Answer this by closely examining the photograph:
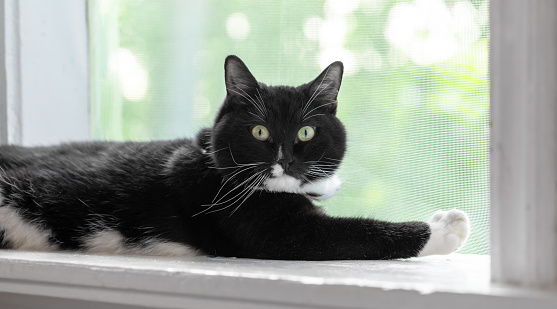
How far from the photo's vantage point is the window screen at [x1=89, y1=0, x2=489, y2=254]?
1.36 metres

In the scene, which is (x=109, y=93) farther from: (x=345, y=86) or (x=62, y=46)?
(x=345, y=86)

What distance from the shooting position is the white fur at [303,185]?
126 cm

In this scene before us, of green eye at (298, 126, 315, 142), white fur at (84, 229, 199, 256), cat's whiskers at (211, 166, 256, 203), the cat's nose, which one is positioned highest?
A: green eye at (298, 126, 315, 142)

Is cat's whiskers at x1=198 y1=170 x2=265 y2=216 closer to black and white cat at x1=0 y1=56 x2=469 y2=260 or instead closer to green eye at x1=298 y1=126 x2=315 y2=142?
black and white cat at x1=0 y1=56 x2=469 y2=260

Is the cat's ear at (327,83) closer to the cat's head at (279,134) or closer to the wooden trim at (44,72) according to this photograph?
the cat's head at (279,134)

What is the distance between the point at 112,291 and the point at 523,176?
2.32ft

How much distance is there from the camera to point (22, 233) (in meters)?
1.33

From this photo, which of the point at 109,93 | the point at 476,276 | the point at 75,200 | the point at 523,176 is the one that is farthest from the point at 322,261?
the point at 109,93

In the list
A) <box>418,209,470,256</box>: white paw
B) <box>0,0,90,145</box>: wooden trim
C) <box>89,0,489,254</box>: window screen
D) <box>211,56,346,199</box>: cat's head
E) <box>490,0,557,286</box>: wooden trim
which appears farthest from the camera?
<box>0,0,90,145</box>: wooden trim

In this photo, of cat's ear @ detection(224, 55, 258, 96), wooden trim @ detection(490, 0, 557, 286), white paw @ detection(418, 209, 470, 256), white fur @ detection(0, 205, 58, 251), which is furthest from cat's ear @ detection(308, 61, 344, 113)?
white fur @ detection(0, 205, 58, 251)

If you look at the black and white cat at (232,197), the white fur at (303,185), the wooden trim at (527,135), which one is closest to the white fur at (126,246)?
the black and white cat at (232,197)

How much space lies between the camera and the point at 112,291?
97cm

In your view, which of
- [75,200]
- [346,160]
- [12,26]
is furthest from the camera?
[12,26]

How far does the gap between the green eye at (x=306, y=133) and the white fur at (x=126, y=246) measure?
0.36 metres
